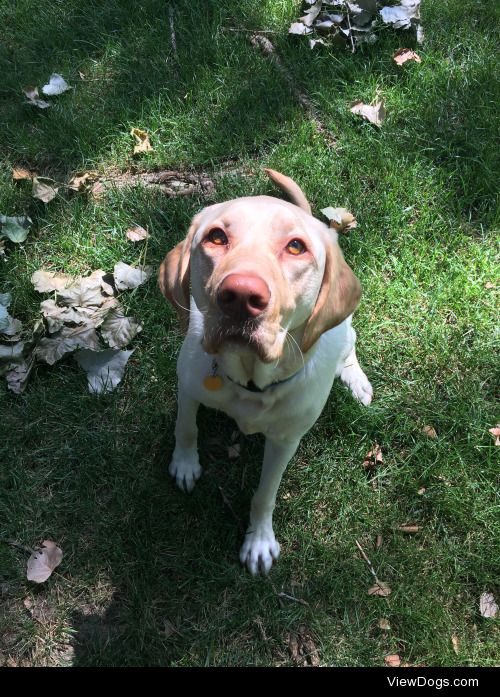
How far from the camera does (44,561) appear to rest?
9.78 feet

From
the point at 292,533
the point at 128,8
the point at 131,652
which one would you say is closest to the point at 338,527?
the point at 292,533

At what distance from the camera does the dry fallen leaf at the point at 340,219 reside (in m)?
3.80

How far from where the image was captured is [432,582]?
3098 millimetres

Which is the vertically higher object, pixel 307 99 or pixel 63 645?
pixel 307 99

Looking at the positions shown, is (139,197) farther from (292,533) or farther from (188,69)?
(292,533)

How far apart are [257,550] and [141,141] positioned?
2642 mm

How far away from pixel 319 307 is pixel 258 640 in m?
1.64

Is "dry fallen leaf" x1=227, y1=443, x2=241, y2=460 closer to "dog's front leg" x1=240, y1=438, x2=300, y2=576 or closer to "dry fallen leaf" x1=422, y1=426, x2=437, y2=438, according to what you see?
"dog's front leg" x1=240, y1=438, x2=300, y2=576

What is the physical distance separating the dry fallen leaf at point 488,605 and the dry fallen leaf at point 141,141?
3.21m

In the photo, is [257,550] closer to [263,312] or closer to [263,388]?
[263,388]

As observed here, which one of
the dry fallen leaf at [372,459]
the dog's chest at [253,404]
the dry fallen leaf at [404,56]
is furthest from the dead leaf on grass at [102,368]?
the dry fallen leaf at [404,56]

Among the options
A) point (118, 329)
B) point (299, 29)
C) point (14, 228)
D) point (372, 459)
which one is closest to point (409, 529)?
point (372, 459)

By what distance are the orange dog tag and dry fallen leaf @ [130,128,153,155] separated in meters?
2.15

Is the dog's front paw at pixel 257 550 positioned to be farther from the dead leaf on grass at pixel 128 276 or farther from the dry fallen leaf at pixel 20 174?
the dry fallen leaf at pixel 20 174
